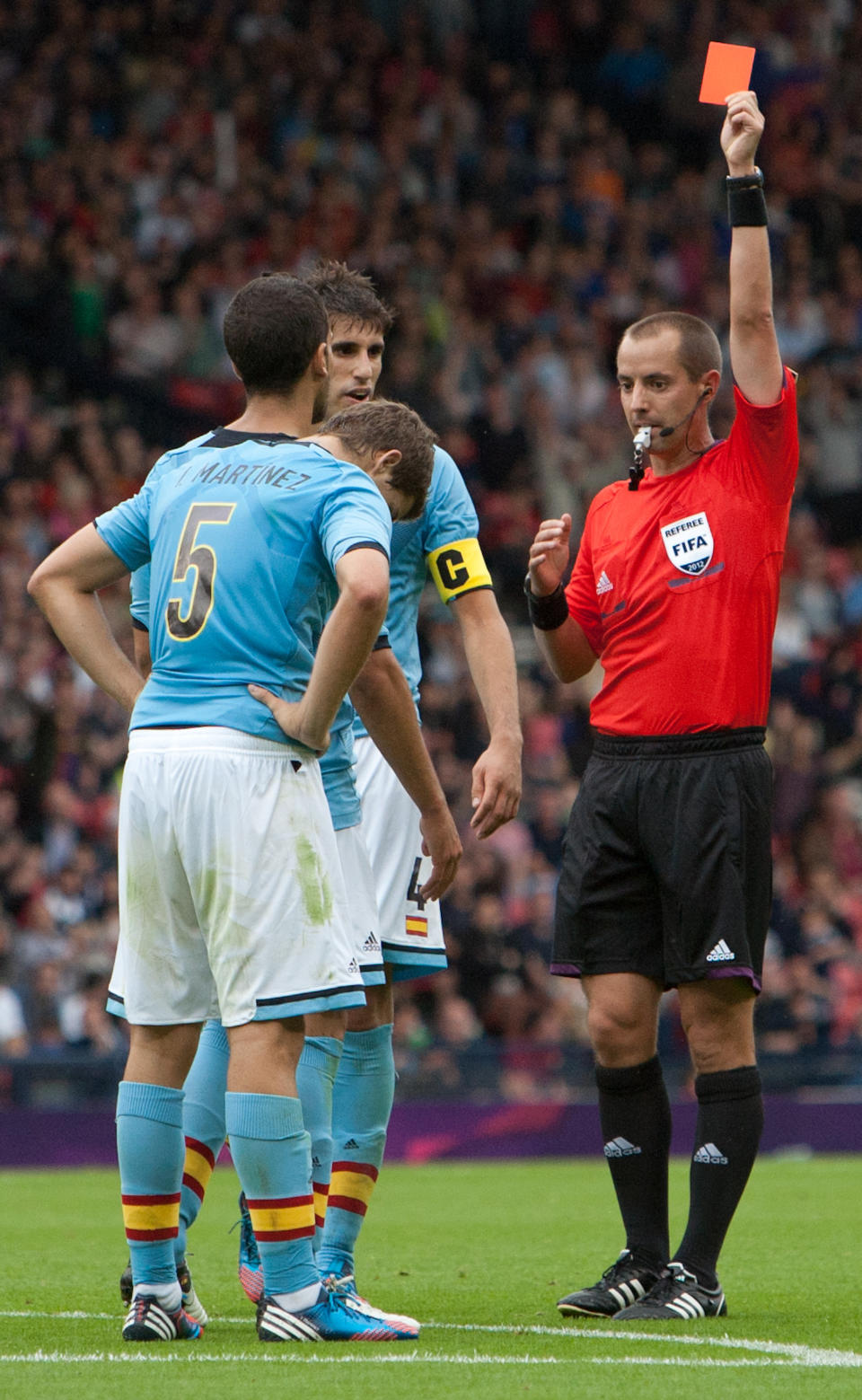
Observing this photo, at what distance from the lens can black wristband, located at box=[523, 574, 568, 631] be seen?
511 cm

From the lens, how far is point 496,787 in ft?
15.5

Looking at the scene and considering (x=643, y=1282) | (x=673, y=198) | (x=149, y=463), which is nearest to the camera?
(x=643, y=1282)

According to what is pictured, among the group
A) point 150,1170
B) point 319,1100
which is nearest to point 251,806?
point 150,1170

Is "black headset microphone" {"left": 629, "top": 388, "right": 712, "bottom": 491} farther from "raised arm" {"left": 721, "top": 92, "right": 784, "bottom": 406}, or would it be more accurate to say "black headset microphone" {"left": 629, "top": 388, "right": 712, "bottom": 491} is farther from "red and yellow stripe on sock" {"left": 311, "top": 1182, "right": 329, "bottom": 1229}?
"red and yellow stripe on sock" {"left": 311, "top": 1182, "right": 329, "bottom": 1229}

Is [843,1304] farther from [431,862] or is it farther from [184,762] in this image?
[184,762]

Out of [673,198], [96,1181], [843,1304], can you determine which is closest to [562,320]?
[673,198]

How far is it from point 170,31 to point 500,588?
237 inches

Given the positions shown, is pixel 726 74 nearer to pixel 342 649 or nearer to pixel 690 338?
pixel 690 338

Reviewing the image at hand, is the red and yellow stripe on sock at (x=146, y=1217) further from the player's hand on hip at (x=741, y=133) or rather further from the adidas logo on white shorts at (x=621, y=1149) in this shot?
the player's hand on hip at (x=741, y=133)

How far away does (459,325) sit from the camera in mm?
16938

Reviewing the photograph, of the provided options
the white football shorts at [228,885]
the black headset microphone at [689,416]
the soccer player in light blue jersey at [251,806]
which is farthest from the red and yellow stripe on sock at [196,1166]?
the black headset microphone at [689,416]

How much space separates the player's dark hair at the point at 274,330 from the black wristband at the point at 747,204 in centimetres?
105

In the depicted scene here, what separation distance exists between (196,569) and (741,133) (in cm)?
167

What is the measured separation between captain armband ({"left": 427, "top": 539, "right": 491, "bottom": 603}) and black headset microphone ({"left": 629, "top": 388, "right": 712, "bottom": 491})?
0.43 metres
